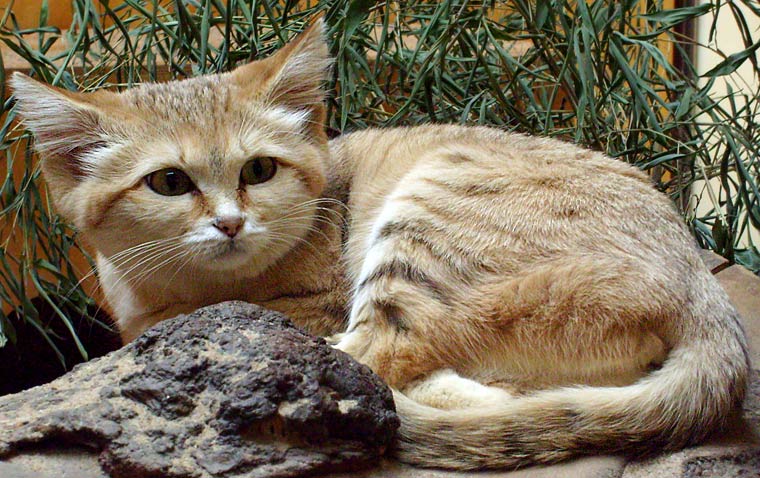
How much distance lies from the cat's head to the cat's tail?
64cm

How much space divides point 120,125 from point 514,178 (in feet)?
3.34

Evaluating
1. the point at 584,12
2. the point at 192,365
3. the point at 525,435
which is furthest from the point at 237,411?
the point at 584,12

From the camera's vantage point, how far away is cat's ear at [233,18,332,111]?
7.48 feet

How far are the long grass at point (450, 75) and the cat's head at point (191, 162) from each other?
41cm

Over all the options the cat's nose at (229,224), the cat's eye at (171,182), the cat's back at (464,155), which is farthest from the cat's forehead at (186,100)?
the cat's back at (464,155)

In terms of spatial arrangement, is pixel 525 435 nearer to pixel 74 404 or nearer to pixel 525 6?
pixel 74 404

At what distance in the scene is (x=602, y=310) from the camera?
1.84 meters

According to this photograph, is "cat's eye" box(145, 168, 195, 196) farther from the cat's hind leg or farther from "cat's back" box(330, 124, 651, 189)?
the cat's hind leg

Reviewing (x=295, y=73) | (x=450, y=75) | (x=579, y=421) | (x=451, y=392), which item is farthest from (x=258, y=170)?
(x=450, y=75)

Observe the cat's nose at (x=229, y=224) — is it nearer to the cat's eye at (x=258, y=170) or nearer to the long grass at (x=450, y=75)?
the cat's eye at (x=258, y=170)

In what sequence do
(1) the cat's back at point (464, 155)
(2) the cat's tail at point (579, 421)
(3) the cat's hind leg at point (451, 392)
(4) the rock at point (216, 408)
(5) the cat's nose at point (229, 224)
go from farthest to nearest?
(1) the cat's back at point (464, 155), (5) the cat's nose at point (229, 224), (3) the cat's hind leg at point (451, 392), (2) the cat's tail at point (579, 421), (4) the rock at point (216, 408)

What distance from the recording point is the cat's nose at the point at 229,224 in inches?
78.5

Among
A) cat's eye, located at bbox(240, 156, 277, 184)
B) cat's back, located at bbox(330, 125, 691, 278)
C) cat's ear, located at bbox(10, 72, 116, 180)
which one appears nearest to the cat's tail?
cat's back, located at bbox(330, 125, 691, 278)

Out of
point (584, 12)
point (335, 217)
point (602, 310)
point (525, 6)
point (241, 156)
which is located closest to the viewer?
point (602, 310)
